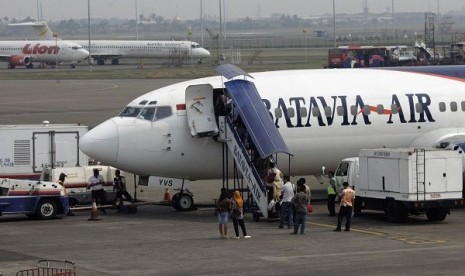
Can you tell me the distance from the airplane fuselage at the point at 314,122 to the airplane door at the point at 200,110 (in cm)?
35

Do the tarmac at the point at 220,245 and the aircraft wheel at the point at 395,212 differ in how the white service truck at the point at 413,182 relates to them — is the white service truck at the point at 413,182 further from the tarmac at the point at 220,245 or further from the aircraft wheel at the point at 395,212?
the tarmac at the point at 220,245

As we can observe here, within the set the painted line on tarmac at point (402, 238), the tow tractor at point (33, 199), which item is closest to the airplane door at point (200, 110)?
the tow tractor at point (33, 199)

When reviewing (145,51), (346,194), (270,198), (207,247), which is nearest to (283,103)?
(270,198)

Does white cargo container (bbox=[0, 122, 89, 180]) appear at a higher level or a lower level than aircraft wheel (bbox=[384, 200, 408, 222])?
higher

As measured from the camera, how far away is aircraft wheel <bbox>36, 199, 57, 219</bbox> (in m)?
37.5

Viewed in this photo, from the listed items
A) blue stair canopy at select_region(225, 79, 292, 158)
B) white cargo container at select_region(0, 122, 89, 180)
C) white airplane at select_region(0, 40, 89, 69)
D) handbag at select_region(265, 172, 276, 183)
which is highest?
white airplane at select_region(0, 40, 89, 69)

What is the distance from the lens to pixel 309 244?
31.2m

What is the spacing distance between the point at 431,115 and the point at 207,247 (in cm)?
1234

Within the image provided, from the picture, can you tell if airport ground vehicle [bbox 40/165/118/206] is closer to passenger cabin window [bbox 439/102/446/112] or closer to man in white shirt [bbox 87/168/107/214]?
man in white shirt [bbox 87/168/107/214]

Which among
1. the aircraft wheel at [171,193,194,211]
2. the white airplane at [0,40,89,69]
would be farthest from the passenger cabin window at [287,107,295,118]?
the white airplane at [0,40,89,69]

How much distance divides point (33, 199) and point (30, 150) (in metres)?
5.38

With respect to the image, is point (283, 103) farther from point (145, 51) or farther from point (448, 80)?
point (145, 51)

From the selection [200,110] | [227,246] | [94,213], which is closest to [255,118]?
[200,110]

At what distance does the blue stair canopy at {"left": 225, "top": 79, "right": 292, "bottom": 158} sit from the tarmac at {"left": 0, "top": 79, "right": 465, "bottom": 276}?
2274mm
